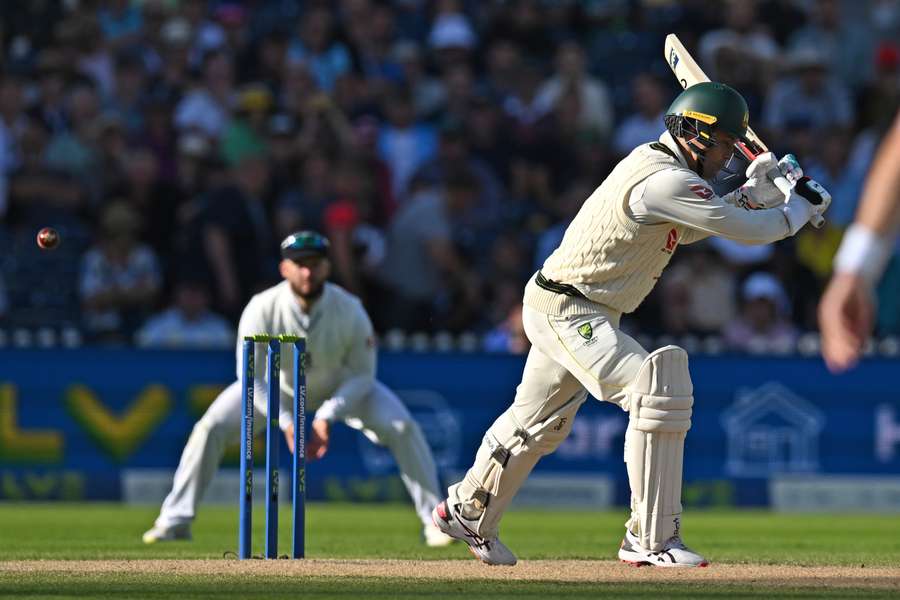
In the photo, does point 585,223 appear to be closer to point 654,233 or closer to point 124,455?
point 654,233

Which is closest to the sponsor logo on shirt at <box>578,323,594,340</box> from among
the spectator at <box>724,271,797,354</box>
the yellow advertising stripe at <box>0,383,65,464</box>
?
the spectator at <box>724,271,797,354</box>

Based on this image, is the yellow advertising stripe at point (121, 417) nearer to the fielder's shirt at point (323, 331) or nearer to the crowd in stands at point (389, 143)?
the crowd in stands at point (389, 143)

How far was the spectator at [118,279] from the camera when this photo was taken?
14492mm

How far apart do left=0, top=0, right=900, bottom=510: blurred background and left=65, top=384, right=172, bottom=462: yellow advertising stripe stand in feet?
0.07

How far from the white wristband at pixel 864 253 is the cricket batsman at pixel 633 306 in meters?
3.40

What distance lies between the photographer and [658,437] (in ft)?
24.5

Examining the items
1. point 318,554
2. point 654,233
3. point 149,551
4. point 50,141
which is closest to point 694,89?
point 654,233

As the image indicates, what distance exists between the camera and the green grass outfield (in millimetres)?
6828

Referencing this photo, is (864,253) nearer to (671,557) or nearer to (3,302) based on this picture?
(671,557)

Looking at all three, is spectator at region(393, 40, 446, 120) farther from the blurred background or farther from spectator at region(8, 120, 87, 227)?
spectator at region(8, 120, 87, 227)

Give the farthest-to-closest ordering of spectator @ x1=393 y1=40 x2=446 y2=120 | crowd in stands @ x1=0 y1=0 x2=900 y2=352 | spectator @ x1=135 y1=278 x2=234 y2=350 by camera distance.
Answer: spectator @ x1=393 y1=40 x2=446 y2=120
crowd in stands @ x1=0 y1=0 x2=900 y2=352
spectator @ x1=135 y1=278 x2=234 y2=350

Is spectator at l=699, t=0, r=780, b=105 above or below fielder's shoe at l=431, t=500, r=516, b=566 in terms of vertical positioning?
above

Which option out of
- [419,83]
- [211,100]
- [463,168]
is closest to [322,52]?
[419,83]

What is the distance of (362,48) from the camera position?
1662 centimetres
